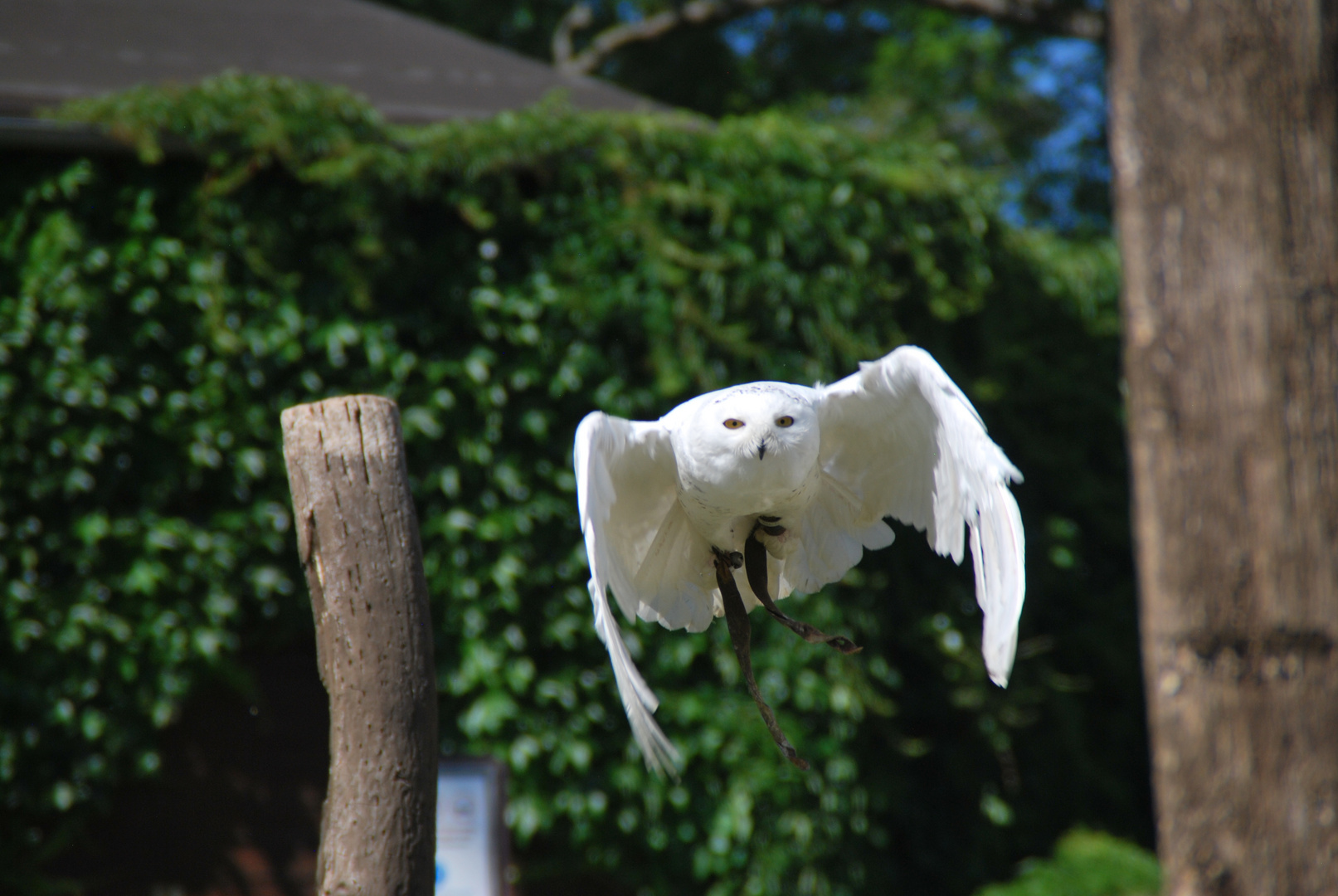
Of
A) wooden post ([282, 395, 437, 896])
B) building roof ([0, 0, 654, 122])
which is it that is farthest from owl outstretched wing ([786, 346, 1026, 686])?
building roof ([0, 0, 654, 122])

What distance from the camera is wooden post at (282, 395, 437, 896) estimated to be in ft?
Answer: 6.82

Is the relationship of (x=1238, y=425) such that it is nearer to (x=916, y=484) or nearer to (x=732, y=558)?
(x=916, y=484)

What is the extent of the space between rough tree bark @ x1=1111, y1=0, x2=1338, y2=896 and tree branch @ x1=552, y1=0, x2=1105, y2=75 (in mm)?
4215

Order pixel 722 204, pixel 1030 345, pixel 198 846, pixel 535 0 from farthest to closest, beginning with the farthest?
pixel 535 0 → pixel 1030 345 → pixel 722 204 → pixel 198 846

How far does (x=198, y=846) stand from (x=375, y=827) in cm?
212

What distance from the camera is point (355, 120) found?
3873mm

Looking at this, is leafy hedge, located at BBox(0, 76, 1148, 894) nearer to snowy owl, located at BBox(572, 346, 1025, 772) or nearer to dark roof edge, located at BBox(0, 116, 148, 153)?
dark roof edge, located at BBox(0, 116, 148, 153)

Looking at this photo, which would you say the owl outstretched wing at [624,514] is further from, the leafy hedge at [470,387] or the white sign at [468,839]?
the leafy hedge at [470,387]

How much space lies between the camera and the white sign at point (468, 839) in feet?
9.73

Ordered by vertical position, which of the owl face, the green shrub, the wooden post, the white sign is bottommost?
the green shrub

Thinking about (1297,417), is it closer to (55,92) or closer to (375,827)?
(375,827)

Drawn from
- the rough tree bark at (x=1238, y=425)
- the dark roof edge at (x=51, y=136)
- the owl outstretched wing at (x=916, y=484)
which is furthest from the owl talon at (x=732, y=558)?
the dark roof edge at (x=51, y=136)

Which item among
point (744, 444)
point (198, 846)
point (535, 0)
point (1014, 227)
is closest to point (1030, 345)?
point (1014, 227)

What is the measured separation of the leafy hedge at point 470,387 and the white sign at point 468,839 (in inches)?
30.5
